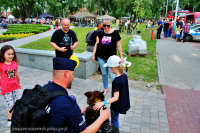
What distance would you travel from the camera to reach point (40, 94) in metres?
1.45

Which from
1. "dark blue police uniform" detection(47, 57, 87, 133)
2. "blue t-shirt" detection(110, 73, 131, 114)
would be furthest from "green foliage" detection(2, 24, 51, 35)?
"dark blue police uniform" detection(47, 57, 87, 133)

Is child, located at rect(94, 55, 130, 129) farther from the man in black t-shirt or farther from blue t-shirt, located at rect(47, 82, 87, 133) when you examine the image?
the man in black t-shirt

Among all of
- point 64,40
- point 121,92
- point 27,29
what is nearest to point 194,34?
point 64,40

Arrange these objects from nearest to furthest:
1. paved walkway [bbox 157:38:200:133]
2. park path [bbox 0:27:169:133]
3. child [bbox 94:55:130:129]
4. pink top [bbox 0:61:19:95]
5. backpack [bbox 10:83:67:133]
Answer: backpack [bbox 10:83:67:133] < child [bbox 94:55:130:129] < pink top [bbox 0:61:19:95] < park path [bbox 0:27:169:133] < paved walkway [bbox 157:38:200:133]

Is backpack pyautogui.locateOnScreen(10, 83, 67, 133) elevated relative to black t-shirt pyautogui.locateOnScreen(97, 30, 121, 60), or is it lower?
lower

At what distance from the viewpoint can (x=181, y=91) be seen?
5406mm

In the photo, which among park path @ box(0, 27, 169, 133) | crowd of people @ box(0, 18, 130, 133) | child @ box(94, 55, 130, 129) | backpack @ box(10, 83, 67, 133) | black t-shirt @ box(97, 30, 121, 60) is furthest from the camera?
black t-shirt @ box(97, 30, 121, 60)

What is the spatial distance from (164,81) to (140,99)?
1951 millimetres

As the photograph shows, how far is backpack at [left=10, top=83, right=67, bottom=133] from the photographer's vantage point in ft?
4.34

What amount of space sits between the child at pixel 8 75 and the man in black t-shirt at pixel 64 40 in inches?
53.8

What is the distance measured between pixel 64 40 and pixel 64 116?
3430 millimetres

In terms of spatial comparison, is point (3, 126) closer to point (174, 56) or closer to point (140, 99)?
point (140, 99)

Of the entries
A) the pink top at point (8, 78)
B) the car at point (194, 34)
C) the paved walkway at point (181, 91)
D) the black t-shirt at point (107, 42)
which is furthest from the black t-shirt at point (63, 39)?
the car at point (194, 34)

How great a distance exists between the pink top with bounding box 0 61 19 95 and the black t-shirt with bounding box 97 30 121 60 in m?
2.19
